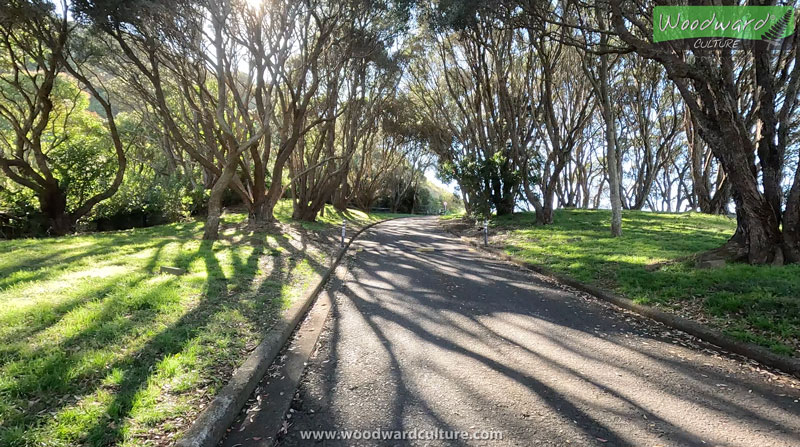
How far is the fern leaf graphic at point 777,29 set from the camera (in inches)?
265

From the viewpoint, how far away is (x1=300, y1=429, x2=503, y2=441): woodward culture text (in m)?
2.77

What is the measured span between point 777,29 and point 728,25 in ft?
3.18

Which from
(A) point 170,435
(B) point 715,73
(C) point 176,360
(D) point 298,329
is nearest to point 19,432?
(A) point 170,435

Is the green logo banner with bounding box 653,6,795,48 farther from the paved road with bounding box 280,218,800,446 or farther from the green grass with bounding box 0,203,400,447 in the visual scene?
the green grass with bounding box 0,203,400,447

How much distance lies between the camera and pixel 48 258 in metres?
7.72

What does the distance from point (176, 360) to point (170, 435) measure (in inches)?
42.8

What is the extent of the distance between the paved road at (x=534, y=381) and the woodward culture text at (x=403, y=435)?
4 cm

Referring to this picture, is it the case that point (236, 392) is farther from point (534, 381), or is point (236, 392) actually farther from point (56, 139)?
point (56, 139)

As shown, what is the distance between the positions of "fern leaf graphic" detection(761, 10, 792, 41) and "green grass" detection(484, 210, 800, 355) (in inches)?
163

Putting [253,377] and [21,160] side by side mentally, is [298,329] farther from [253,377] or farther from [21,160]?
[21,160]

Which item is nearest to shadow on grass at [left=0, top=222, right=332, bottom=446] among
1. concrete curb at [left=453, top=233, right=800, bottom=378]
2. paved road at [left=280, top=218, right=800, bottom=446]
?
paved road at [left=280, top=218, right=800, bottom=446]

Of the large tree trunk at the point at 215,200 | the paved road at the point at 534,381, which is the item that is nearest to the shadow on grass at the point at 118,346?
the paved road at the point at 534,381

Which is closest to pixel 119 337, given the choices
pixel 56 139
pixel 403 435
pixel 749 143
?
pixel 403 435

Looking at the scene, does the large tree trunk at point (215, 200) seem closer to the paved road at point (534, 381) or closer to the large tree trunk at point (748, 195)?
the paved road at point (534, 381)
